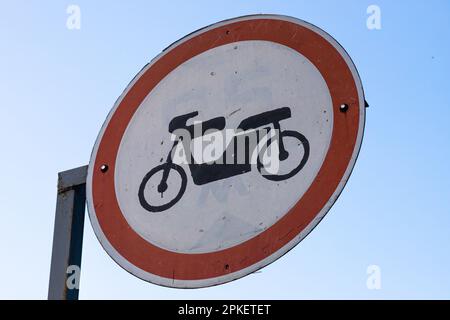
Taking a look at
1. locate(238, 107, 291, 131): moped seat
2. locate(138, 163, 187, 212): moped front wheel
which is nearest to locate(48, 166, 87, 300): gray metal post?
locate(138, 163, 187, 212): moped front wheel

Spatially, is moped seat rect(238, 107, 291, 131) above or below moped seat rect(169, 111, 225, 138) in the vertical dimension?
below

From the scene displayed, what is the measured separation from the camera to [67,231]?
2.04 metres

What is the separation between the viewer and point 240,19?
2.02 meters

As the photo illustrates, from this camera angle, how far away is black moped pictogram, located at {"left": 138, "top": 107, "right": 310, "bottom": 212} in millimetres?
1792

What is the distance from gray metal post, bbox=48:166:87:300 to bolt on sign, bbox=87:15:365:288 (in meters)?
0.06

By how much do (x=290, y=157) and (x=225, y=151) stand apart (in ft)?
0.47

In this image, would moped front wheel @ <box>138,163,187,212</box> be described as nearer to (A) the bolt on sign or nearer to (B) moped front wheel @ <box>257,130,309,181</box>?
(A) the bolt on sign

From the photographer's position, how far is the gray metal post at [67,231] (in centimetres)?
198

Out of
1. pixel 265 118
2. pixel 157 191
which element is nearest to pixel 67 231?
pixel 157 191

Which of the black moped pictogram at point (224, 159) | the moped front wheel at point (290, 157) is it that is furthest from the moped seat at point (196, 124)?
the moped front wheel at point (290, 157)

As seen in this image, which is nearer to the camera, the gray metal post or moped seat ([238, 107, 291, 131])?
moped seat ([238, 107, 291, 131])

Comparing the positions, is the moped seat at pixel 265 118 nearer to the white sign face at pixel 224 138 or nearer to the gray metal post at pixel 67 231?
the white sign face at pixel 224 138

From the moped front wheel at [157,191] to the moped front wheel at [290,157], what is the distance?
17 cm

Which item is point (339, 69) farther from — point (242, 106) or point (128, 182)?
point (128, 182)
